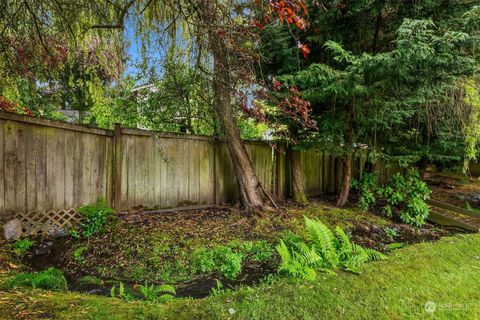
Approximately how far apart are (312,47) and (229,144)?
2.31 m

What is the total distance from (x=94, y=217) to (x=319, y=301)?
10.8 ft

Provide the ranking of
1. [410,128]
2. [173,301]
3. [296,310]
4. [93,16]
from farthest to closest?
[410,128]
[93,16]
[173,301]
[296,310]

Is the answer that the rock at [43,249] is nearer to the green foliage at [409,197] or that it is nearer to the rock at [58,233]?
the rock at [58,233]

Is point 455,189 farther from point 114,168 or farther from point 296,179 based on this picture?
point 114,168

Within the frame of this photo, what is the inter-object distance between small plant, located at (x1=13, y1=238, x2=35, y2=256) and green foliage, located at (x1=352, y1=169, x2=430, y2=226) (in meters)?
5.55

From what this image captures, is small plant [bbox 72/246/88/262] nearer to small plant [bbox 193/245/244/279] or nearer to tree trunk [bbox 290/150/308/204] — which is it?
small plant [bbox 193/245/244/279]

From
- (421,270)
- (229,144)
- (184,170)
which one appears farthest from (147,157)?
(421,270)

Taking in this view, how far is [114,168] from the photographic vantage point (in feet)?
14.9

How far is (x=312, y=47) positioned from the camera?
533 cm

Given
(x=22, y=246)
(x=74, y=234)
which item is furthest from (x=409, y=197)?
(x=22, y=246)

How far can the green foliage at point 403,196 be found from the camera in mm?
5559

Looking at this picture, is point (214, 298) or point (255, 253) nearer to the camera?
point (214, 298)

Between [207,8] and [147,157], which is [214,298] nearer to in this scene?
[207,8]

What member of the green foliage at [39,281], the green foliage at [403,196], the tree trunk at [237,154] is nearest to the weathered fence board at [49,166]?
the green foliage at [39,281]
